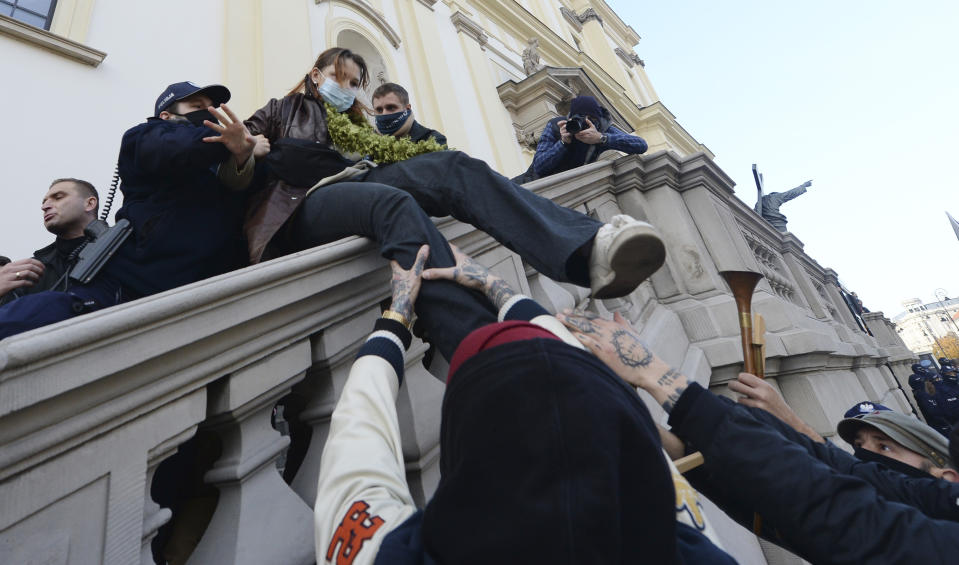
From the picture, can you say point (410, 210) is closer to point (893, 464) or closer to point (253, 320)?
point (253, 320)

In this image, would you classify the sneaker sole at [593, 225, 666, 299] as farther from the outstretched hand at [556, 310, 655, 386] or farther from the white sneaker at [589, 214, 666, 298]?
the outstretched hand at [556, 310, 655, 386]

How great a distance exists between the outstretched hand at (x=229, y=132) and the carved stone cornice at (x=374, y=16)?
5.38 m

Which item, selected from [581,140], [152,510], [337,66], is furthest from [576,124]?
[152,510]

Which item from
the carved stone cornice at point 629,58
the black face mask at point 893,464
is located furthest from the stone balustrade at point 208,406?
the carved stone cornice at point 629,58

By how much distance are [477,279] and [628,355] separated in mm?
462

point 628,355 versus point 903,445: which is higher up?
point 628,355

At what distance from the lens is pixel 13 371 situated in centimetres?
72

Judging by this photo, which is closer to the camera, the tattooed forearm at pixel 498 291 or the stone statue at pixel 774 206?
the tattooed forearm at pixel 498 291

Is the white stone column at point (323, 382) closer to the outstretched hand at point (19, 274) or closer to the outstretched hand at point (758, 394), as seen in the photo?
the outstretched hand at point (19, 274)

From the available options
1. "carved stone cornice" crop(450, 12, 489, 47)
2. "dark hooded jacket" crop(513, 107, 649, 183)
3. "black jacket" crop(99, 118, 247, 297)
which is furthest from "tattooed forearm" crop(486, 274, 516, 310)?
"carved stone cornice" crop(450, 12, 489, 47)

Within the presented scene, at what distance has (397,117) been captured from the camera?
7.41 ft

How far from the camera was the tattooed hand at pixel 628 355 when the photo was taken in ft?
3.50

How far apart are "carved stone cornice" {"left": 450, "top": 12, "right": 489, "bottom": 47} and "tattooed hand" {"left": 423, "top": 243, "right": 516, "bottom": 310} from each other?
28.4ft

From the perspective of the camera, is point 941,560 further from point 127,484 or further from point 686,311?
point 686,311
